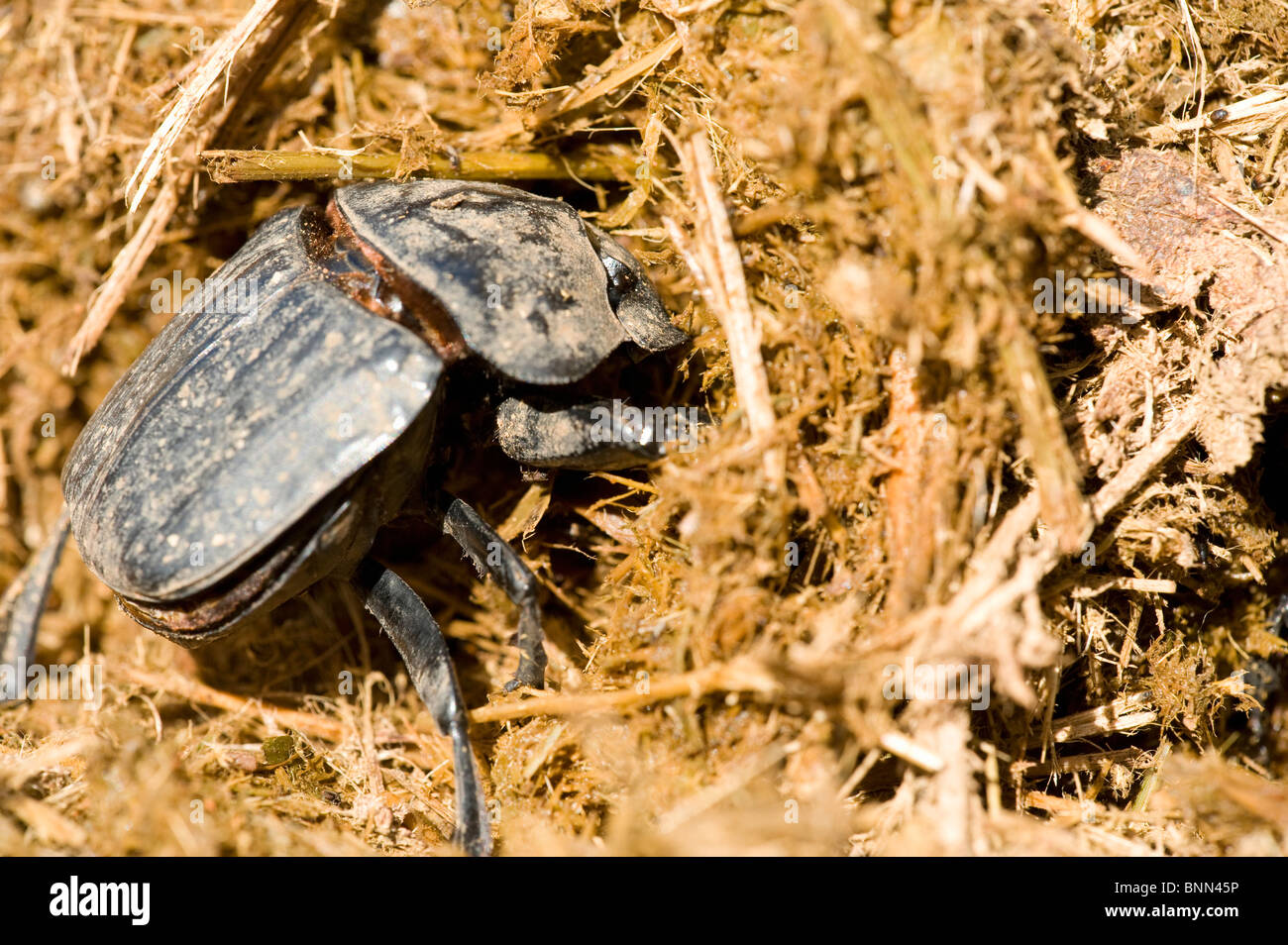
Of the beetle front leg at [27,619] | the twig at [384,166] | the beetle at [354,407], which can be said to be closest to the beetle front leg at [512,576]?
the beetle at [354,407]

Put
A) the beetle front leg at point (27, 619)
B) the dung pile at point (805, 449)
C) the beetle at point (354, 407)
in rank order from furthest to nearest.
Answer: the beetle front leg at point (27, 619) → the beetle at point (354, 407) → the dung pile at point (805, 449)

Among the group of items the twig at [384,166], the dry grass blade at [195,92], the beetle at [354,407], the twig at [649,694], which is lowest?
the twig at [649,694]

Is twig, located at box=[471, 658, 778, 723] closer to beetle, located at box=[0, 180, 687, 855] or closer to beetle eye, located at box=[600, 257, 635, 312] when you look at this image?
beetle, located at box=[0, 180, 687, 855]

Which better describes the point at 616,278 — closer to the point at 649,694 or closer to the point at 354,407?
the point at 354,407

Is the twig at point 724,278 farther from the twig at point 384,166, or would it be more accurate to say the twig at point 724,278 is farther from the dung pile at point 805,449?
the twig at point 384,166

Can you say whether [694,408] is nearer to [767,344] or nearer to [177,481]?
[767,344]

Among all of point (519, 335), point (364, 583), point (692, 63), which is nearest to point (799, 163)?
point (692, 63)
